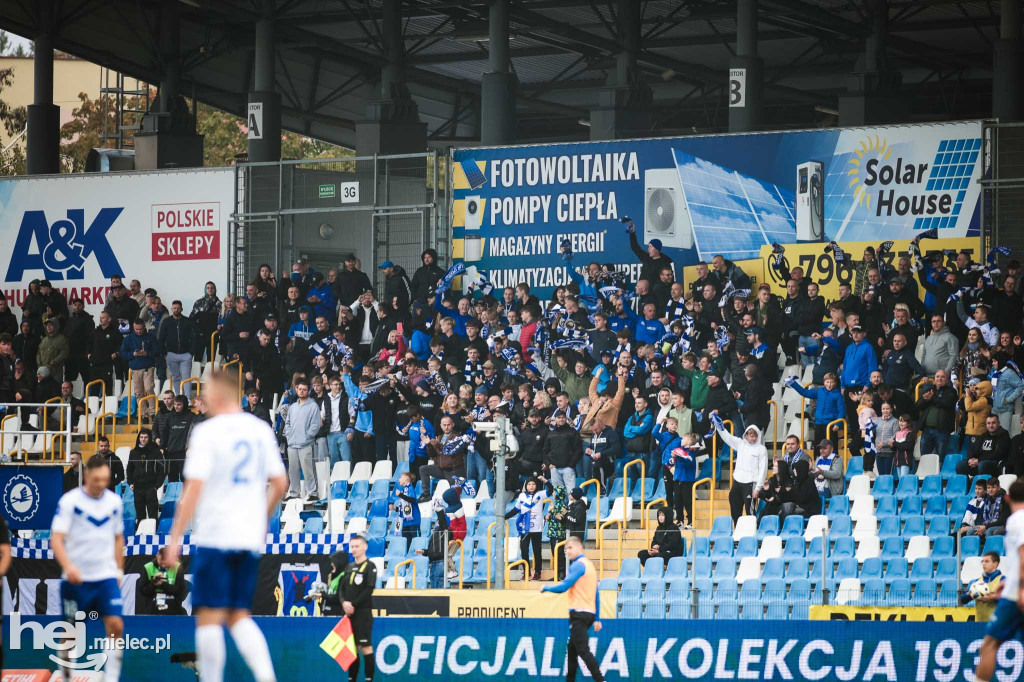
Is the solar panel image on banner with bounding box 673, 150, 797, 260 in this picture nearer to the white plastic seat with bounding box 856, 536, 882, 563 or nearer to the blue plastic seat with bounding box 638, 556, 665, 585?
the white plastic seat with bounding box 856, 536, 882, 563

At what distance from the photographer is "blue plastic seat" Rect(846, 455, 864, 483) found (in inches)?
858

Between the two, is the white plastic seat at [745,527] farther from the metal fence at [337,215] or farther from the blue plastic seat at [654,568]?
the metal fence at [337,215]

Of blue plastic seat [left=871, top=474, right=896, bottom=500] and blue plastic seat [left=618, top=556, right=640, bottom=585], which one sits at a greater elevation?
blue plastic seat [left=871, top=474, right=896, bottom=500]

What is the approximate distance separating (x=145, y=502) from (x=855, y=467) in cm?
1104

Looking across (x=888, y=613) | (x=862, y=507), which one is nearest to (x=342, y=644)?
(x=888, y=613)

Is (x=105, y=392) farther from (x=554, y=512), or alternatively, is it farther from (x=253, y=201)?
(x=554, y=512)

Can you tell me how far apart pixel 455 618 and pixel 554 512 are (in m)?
Result: 4.38

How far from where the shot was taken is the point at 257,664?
27.1ft

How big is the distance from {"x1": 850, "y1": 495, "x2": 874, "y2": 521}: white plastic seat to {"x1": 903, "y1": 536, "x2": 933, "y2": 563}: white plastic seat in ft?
3.62

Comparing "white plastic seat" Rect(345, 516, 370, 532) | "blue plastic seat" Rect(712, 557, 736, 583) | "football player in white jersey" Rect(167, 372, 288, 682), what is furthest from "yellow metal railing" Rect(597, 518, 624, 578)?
"football player in white jersey" Rect(167, 372, 288, 682)

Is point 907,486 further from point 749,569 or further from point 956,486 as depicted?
point 749,569

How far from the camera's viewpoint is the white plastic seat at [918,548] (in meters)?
19.1

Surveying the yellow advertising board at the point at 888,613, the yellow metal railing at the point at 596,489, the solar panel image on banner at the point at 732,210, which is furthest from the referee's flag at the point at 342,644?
the solar panel image on banner at the point at 732,210

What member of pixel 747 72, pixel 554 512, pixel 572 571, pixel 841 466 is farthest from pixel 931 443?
pixel 747 72
